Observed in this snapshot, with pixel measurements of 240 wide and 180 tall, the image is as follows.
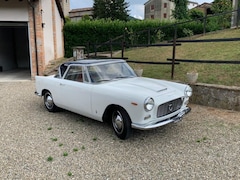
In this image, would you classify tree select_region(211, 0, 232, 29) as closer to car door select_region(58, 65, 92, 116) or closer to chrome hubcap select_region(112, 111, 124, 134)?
car door select_region(58, 65, 92, 116)

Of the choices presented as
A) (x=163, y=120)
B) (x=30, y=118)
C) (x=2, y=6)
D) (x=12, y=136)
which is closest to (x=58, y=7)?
(x=2, y=6)

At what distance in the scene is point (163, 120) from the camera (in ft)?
12.4

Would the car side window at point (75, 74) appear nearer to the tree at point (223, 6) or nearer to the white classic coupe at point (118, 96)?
the white classic coupe at point (118, 96)

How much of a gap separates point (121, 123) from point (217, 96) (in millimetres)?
2946

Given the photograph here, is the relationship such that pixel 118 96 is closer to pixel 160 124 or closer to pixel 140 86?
pixel 140 86

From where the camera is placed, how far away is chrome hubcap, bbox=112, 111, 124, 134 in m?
3.87

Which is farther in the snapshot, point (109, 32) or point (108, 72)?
point (109, 32)

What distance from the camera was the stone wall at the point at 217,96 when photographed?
5.25 meters

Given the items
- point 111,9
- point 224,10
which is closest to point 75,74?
point 224,10

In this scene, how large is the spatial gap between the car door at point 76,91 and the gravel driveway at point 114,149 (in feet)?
1.27

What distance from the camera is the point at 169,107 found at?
3.84 metres

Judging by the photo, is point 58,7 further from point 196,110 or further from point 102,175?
point 102,175

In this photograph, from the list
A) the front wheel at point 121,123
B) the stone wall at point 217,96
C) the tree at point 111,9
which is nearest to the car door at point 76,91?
the front wheel at point 121,123

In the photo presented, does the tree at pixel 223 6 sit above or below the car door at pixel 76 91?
above
